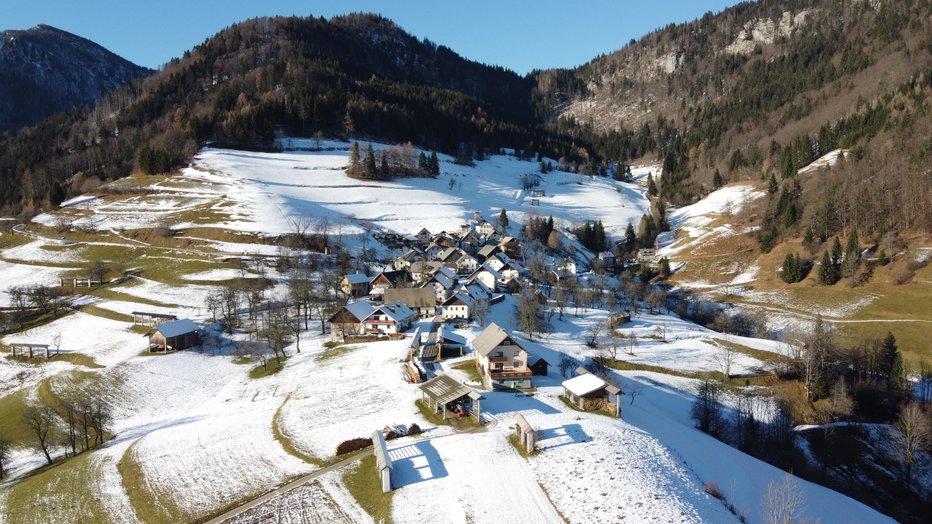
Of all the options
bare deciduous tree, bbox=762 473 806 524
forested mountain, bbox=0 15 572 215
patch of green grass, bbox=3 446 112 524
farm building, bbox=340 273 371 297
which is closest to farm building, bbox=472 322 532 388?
bare deciduous tree, bbox=762 473 806 524

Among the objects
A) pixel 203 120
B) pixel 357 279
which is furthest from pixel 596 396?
pixel 203 120

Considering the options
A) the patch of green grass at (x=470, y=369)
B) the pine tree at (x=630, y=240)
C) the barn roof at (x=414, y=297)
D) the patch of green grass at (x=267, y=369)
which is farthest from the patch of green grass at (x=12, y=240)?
the pine tree at (x=630, y=240)

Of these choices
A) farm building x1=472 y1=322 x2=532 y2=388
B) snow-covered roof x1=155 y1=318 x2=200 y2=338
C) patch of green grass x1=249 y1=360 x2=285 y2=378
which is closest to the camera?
farm building x1=472 y1=322 x2=532 y2=388

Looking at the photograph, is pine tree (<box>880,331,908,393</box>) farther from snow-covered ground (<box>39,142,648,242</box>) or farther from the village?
snow-covered ground (<box>39,142,648,242</box>)

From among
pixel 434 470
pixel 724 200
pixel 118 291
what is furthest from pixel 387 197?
pixel 434 470

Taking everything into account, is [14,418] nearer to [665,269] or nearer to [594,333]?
[594,333]

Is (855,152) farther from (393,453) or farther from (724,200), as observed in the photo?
(393,453)

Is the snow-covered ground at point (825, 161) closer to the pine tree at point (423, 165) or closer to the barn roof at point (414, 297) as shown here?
the pine tree at point (423, 165)
